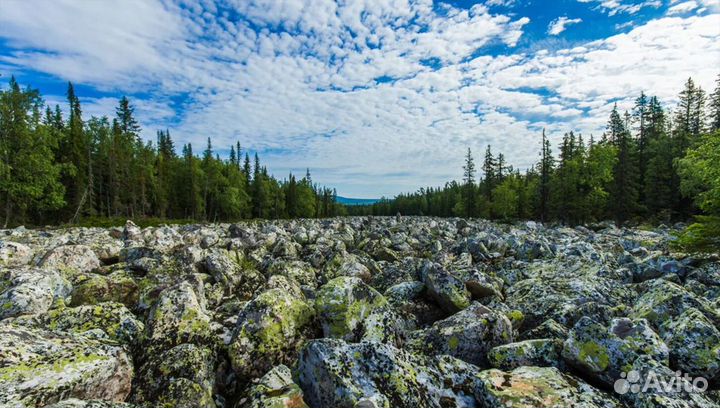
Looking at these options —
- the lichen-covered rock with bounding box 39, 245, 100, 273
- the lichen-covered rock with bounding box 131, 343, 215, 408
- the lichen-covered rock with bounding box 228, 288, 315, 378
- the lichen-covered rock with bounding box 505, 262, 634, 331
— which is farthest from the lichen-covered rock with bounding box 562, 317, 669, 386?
the lichen-covered rock with bounding box 39, 245, 100, 273

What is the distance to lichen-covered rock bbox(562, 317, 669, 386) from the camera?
13.1 ft

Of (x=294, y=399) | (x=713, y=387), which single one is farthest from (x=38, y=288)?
(x=713, y=387)

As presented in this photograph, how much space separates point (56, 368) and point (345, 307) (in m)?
3.49

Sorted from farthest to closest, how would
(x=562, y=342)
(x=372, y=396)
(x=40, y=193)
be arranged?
1. (x=40, y=193)
2. (x=562, y=342)
3. (x=372, y=396)

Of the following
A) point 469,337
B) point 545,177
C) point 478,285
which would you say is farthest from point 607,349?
point 545,177

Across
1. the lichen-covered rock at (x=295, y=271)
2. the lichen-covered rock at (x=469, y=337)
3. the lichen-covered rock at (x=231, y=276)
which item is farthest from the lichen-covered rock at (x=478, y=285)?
the lichen-covered rock at (x=231, y=276)

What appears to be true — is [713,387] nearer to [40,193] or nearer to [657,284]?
[657,284]

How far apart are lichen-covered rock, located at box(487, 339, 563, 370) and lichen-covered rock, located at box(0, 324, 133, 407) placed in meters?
4.61

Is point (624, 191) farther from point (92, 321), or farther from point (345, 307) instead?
point (92, 321)

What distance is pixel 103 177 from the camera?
5803cm

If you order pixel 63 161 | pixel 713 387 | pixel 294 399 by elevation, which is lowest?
pixel 713 387

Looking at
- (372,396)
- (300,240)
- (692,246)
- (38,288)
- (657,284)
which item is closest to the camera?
(372,396)

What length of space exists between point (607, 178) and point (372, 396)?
2373 inches

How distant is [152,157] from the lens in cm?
6788
